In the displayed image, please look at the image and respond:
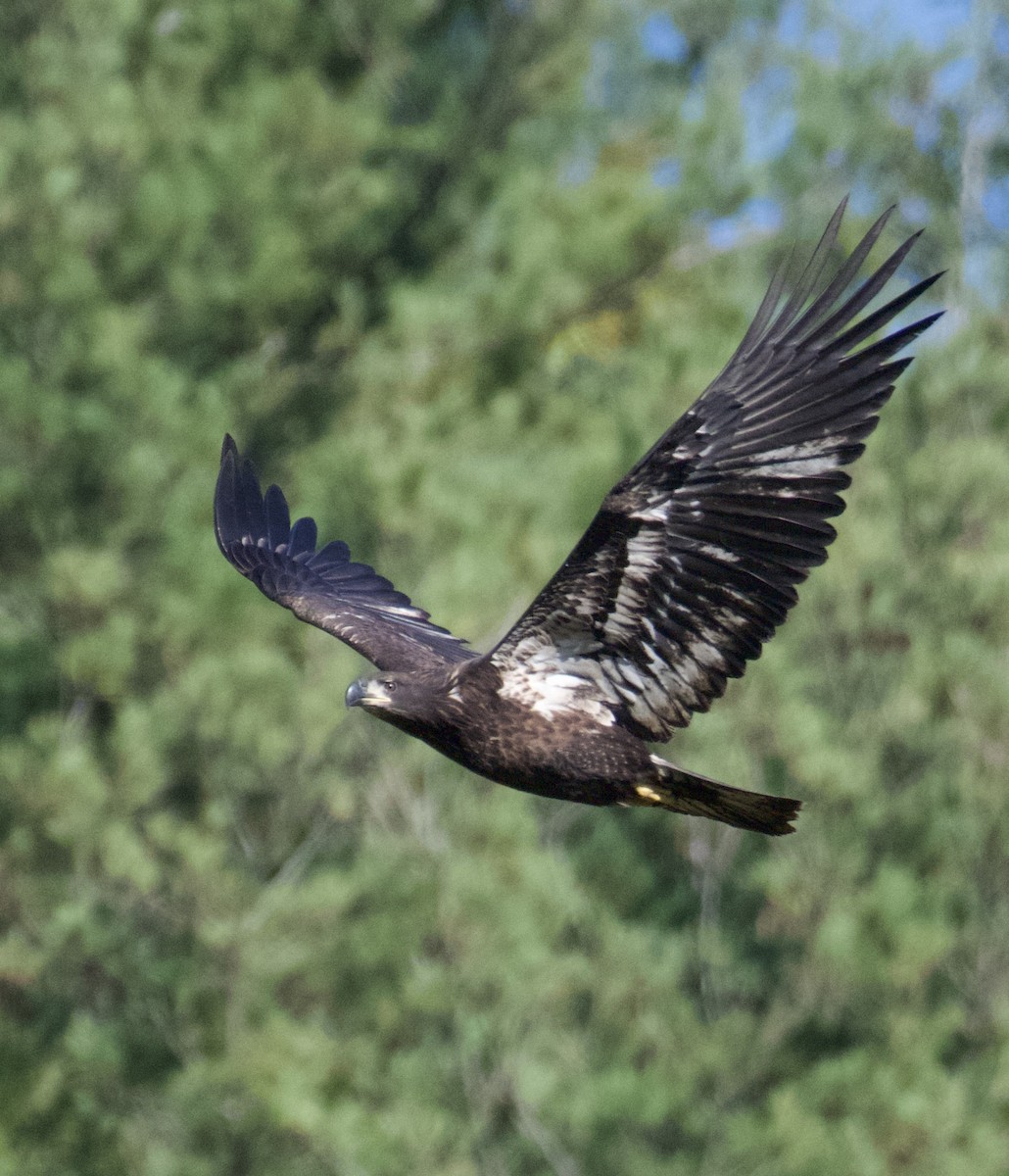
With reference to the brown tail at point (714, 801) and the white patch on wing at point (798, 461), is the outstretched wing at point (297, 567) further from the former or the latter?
the white patch on wing at point (798, 461)

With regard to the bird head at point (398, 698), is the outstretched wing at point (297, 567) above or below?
above

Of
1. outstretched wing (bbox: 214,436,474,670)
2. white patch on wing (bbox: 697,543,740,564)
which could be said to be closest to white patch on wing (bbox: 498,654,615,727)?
white patch on wing (bbox: 697,543,740,564)

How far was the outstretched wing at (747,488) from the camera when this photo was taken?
4863 millimetres

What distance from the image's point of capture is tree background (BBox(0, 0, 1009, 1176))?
1257cm

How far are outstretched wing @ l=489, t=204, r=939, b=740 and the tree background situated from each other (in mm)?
6332

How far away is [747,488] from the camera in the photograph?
4.93 m

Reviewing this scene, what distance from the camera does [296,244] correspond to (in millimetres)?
14188

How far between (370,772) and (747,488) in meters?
7.89

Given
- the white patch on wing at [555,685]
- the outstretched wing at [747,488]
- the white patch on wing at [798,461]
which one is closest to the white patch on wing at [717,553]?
the outstretched wing at [747,488]

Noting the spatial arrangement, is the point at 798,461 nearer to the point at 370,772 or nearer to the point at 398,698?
the point at 398,698

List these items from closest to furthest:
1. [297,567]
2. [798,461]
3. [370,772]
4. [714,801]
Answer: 1. [798,461]
2. [714,801]
3. [297,567]
4. [370,772]

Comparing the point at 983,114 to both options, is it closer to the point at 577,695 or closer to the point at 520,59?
the point at 520,59

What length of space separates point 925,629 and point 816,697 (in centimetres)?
83

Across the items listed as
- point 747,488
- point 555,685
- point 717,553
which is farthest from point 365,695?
point 747,488
